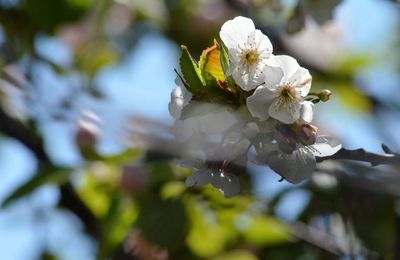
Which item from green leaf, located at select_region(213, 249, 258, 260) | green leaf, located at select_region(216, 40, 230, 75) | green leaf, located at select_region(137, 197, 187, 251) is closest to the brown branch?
green leaf, located at select_region(216, 40, 230, 75)

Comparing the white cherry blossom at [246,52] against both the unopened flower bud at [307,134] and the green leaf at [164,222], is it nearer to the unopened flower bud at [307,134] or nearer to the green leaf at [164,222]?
the unopened flower bud at [307,134]

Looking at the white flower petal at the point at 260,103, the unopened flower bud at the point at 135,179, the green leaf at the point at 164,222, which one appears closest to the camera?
the white flower petal at the point at 260,103

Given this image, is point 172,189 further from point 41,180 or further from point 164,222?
point 41,180

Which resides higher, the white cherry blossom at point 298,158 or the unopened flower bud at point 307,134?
the unopened flower bud at point 307,134

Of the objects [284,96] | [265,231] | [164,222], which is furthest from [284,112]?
Result: [265,231]

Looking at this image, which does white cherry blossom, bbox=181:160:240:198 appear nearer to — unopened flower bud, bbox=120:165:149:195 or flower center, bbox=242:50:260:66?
flower center, bbox=242:50:260:66

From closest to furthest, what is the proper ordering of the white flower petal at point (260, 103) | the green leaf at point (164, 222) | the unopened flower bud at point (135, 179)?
the white flower petal at point (260, 103)
the green leaf at point (164, 222)
the unopened flower bud at point (135, 179)

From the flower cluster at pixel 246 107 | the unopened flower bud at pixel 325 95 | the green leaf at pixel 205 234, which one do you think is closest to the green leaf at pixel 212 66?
the flower cluster at pixel 246 107
